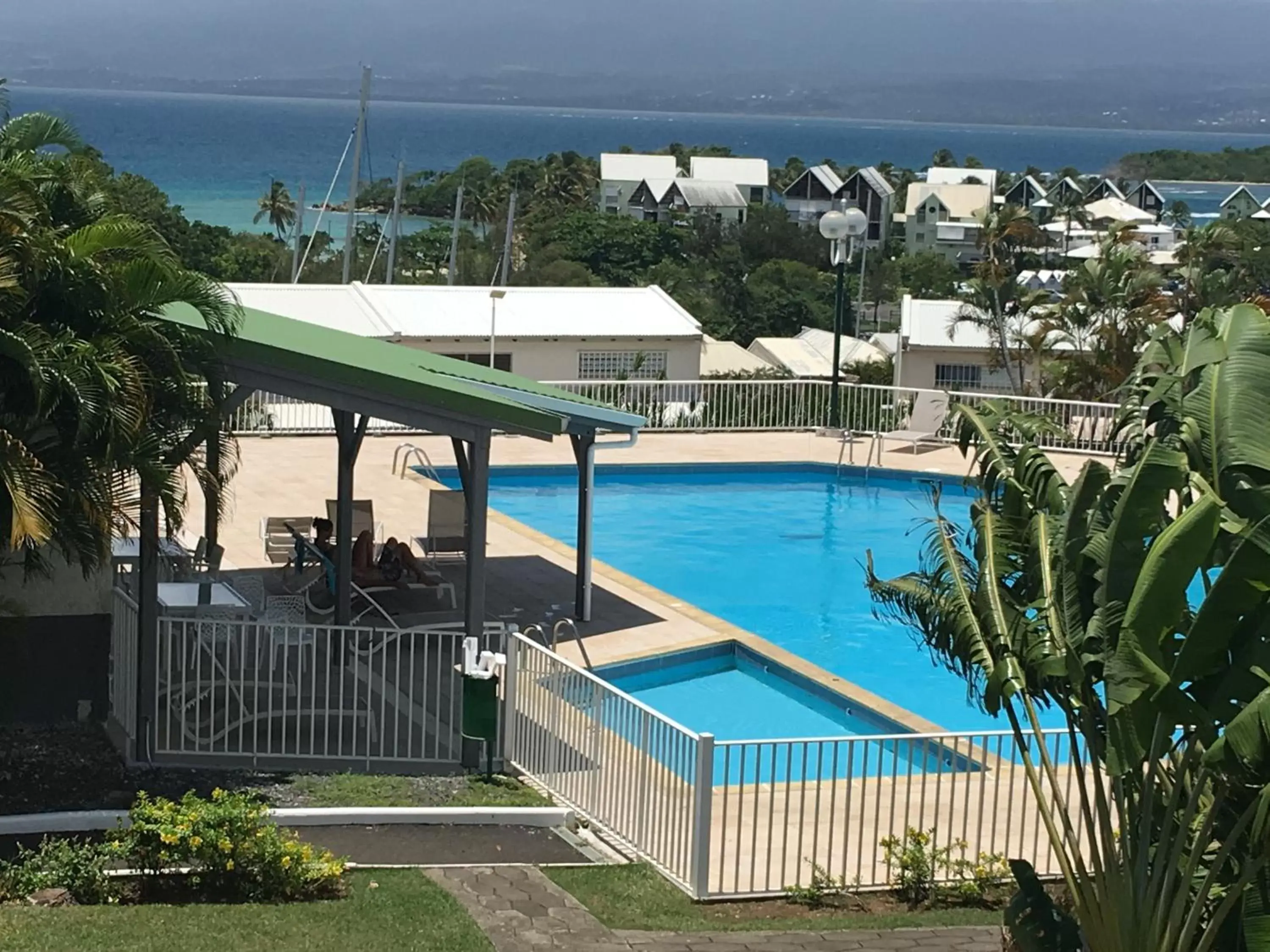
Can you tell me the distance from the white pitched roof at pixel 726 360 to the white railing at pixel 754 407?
595 inches

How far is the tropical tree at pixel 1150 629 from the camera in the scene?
6723 mm

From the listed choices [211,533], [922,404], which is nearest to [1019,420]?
[211,533]

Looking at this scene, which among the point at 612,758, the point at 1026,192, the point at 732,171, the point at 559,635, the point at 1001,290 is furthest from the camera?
the point at 732,171

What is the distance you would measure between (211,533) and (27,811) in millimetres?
5303

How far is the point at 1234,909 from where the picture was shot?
7.67 meters

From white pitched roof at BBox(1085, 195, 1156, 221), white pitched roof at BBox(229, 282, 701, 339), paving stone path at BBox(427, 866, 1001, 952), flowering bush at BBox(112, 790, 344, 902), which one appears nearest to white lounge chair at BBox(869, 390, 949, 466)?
white pitched roof at BBox(229, 282, 701, 339)

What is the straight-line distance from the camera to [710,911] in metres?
9.30

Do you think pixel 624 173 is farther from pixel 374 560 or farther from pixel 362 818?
pixel 362 818

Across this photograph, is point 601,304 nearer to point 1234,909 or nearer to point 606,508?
point 606,508

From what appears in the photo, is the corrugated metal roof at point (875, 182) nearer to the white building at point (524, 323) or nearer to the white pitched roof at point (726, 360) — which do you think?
the white pitched roof at point (726, 360)

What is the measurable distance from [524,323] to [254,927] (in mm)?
24400

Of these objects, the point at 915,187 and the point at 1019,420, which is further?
the point at 915,187

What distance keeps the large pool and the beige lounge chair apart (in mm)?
3082

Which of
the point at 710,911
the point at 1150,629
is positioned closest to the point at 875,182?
the point at 710,911
